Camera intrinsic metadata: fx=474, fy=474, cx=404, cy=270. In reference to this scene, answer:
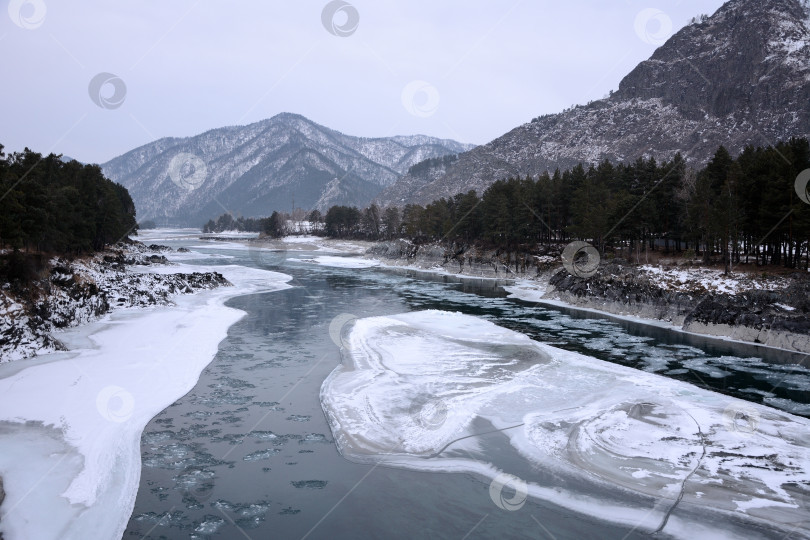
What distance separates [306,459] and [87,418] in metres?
7.90

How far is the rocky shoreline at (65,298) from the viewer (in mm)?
22625

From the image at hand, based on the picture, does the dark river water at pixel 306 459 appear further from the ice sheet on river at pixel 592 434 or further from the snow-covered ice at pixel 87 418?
the ice sheet on river at pixel 592 434

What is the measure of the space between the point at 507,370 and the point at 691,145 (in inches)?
7841

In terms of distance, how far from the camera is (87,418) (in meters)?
15.6

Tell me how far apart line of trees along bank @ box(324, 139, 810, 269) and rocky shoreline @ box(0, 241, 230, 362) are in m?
46.7

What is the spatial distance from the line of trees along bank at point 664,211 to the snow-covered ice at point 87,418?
141 feet

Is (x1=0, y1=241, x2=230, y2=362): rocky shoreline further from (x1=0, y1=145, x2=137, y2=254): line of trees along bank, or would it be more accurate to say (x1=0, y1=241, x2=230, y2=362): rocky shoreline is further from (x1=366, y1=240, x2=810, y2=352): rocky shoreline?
(x1=366, y1=240, x2=810, y2=352): rocky shoreline

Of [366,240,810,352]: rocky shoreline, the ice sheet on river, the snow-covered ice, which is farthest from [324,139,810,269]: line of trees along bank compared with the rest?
the snow-covered ice

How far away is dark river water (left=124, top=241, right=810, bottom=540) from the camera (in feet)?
34.5

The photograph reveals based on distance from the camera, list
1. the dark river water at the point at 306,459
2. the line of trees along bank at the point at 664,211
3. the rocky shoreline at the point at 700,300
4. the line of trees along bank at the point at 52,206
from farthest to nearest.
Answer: the line of trees along bank at the point at 664,211 → the line of trees along bank at the point at 52,206 → the rocky shoreline at the point at 700,300 → the dark river water at the point at 306,459

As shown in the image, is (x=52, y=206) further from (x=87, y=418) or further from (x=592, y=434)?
(x=592, y=434)

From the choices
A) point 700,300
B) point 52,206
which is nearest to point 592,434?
point 700,300

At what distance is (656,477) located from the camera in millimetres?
12641

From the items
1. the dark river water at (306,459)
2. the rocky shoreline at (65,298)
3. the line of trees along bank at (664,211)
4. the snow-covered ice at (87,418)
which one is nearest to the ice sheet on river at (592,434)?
the dark river water at (306,459)
